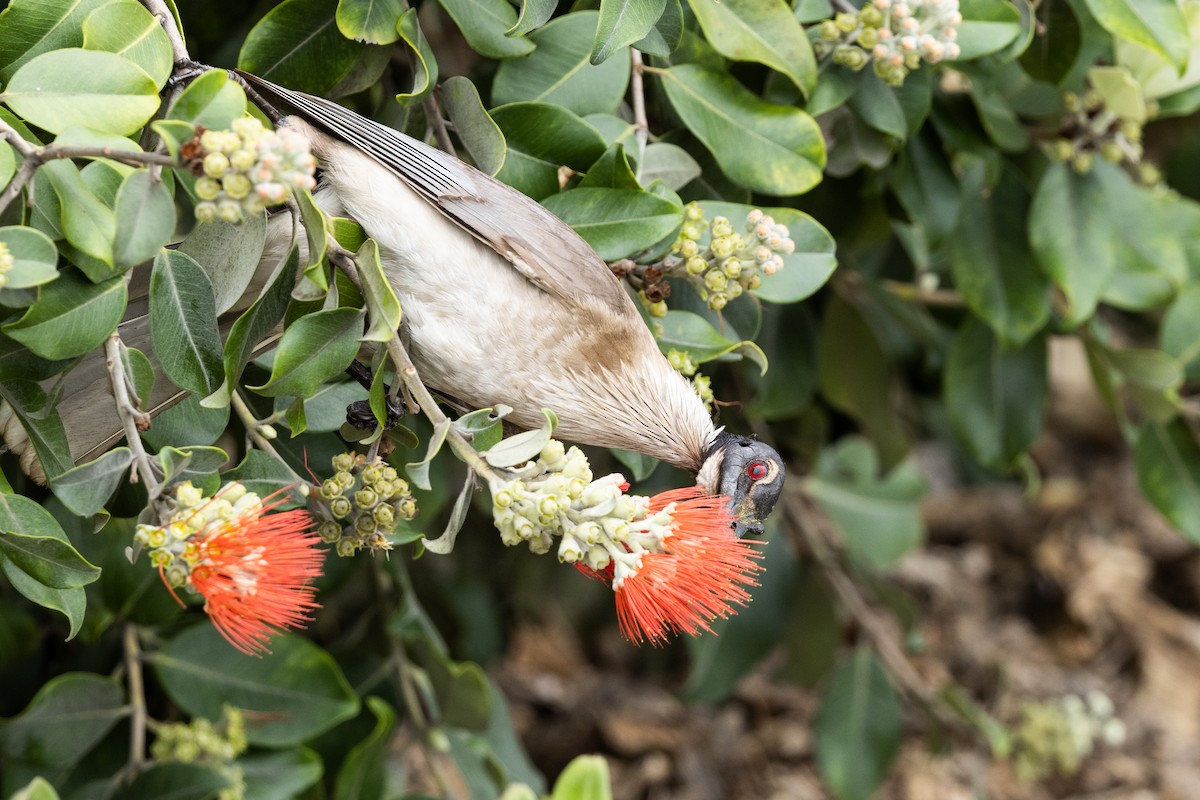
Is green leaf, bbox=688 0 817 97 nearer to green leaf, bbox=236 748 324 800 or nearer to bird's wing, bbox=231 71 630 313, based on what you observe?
bird's wing, bbox=231 71 630 313

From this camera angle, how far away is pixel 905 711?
382cm

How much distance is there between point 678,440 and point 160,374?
0.77 metres

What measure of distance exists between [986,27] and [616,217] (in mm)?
768

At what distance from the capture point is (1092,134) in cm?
230

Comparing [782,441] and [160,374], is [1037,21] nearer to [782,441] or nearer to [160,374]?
[782,441]

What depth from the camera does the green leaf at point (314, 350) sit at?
132 cm

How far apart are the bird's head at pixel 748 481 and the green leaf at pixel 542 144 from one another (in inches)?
20.0

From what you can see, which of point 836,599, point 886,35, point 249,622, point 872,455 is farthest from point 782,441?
point 249,622

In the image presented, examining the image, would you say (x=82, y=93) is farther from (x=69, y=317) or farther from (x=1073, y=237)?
(x=1073, y=237)

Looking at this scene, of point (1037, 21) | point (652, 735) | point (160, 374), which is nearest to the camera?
point (160, 374)

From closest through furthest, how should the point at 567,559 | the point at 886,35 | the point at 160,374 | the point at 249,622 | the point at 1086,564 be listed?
the point at 567,559 → the point at 249,622 → the point at 160,374 → the point at 886,35 → the point at 1086,564

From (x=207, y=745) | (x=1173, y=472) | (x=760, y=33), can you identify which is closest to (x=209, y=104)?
(x=760, y=33)

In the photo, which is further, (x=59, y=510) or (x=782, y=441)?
(x=782, y=441)

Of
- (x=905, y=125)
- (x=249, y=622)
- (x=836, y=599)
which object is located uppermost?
(x=905, y=125)
